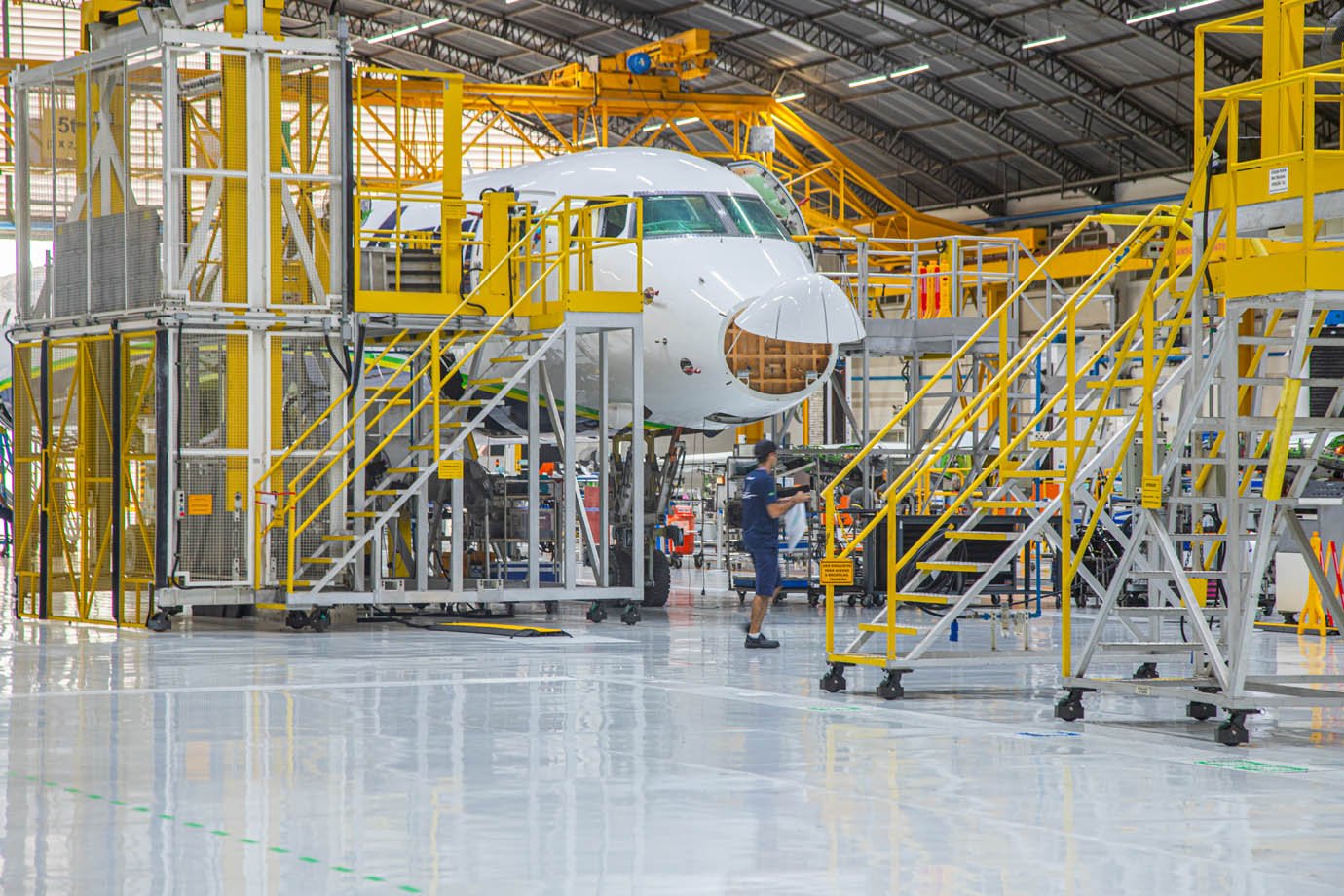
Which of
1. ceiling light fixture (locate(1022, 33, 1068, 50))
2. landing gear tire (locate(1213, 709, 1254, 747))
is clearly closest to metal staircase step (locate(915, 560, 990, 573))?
landing gear tire (locate(1213, 709, 1254, 747))

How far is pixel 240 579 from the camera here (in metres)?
19.7

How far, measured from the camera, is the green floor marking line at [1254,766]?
31.8 feet

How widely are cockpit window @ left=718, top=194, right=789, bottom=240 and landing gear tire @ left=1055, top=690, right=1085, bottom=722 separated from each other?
35.2 feet

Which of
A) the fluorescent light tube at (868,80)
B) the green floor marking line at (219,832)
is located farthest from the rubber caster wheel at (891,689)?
the fluorescent light tube at (868,80)

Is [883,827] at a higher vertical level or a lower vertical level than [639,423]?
lower

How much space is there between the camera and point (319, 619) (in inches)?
787

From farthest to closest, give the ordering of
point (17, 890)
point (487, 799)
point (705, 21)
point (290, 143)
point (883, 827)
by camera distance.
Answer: point (705, 21)
point (290, 143)
point (487, 799)
point (883, 827)
point (17, 890)

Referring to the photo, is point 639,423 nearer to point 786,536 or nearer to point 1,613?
point 786,536

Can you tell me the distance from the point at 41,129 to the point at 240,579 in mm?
6307

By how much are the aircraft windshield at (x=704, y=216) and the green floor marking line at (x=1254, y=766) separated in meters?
12.4

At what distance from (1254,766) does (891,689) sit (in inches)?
143

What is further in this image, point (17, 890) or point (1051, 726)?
point (1051, 726)

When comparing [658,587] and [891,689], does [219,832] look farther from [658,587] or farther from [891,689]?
[658,587]

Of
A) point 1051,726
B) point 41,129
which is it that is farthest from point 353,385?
point 1051,726
